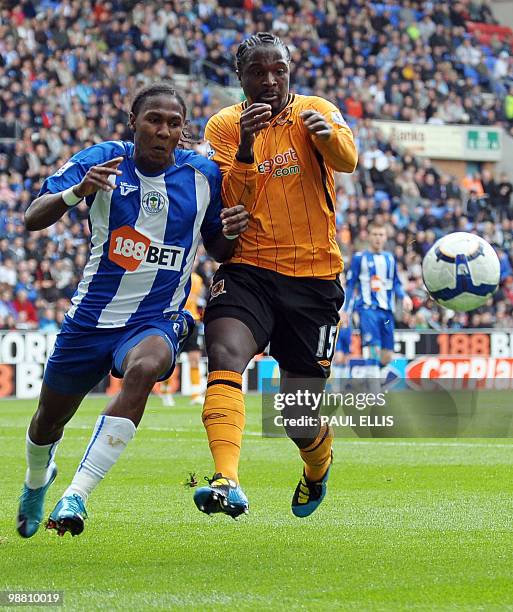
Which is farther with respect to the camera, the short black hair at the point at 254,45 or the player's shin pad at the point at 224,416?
the short black hair at the point at 254,45

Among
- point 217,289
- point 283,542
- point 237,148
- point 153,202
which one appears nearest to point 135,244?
point 153,202

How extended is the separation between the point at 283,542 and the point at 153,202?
1753mm

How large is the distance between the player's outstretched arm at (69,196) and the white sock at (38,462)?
113 centimetres

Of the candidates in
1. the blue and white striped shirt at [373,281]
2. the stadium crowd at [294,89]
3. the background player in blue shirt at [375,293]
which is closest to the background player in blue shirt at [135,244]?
the background player in blue shirt at [375,293]

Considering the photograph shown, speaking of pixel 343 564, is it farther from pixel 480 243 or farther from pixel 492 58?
pixel 492 58

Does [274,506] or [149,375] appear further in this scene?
[274,506]

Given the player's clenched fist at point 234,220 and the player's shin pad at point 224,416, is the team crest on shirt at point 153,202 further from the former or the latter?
the player's shin pad at point 224,416

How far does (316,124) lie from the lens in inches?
231

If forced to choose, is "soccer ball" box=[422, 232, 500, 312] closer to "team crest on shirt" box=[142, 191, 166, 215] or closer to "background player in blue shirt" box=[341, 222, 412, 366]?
"team crest on shirt" box=[142, 191, 166, 215]

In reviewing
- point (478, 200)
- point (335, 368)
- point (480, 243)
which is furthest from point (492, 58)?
point (480, 243)

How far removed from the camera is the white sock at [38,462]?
6145 millimetres

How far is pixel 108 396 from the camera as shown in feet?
64.0

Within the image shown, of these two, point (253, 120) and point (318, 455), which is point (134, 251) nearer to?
point (253, 120)

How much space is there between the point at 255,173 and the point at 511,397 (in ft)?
39.3
